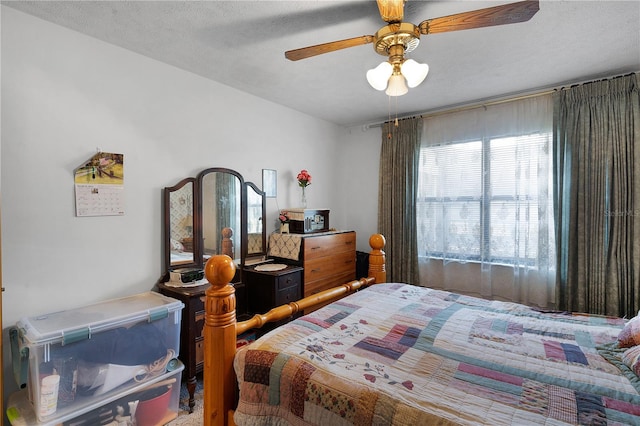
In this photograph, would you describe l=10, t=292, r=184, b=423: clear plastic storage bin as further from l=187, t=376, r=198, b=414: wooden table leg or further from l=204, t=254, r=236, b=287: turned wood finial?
l=204, t=254, r=236, b=287: turned wood finial

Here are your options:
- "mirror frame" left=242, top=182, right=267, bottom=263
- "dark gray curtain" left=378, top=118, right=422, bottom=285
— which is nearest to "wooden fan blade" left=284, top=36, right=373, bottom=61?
"mirror frame" left=242, top=182, right=267, bottom=263

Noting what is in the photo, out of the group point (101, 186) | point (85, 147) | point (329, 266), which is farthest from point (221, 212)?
point (329, 266)

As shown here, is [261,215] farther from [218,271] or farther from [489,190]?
[489,190]

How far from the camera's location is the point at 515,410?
3.21 ft

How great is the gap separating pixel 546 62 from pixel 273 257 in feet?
9.94

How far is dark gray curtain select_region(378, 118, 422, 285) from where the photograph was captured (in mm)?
3695

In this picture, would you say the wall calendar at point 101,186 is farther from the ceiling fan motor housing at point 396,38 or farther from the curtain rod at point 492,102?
the curtain rod at point 492,102

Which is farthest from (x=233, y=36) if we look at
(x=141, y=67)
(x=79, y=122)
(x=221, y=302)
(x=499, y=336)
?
(x=499, y=336)

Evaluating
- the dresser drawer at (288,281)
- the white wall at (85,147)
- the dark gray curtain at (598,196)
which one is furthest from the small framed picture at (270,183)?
the dark gray curtain at (598,196)

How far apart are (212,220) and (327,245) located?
50.8 inches

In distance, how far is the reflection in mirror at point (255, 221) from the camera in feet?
10.2

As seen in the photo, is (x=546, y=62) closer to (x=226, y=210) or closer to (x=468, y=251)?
(x=468, y=251)

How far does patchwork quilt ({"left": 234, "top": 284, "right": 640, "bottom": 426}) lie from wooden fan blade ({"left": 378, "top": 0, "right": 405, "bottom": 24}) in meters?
1.57

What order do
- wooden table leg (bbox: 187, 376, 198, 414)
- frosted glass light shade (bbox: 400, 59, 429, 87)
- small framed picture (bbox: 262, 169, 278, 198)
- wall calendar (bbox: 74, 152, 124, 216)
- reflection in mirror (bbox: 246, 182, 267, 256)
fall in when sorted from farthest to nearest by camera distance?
small framed picture (bbox: 262, 169, 278, 198), reflection in mirror (bbox: 246, 182, 267, 256), wooden table leg (bbox: 187, 376, 198, 414), wall calendar (bbox: 74, 152, 124, 216), frosted glass light shade (bbox: 400, 59, 429, 87)
